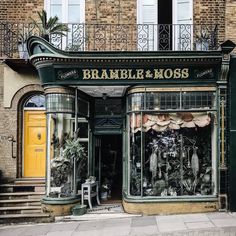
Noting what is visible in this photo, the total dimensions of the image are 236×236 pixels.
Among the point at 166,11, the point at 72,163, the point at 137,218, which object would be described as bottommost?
the point at 137,218

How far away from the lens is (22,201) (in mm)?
12234

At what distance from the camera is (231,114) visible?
38.5 ft

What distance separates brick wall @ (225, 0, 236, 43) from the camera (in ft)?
40.0

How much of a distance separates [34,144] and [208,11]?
22.5ft

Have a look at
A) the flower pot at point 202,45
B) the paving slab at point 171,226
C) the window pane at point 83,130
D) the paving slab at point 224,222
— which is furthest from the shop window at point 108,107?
the paving slab at point 224,222

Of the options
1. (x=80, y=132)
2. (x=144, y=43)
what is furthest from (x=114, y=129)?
(x=144, y=43)

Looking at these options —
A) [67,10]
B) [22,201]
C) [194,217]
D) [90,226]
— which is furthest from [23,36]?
[194,217]

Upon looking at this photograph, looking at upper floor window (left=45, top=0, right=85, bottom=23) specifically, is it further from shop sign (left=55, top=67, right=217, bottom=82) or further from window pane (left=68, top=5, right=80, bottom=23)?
shop sign (left=55, top=67, right=217, bottom=82)

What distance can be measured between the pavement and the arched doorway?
2489mm

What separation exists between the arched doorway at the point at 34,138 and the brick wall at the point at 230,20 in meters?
6.09

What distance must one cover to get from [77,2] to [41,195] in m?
6.09

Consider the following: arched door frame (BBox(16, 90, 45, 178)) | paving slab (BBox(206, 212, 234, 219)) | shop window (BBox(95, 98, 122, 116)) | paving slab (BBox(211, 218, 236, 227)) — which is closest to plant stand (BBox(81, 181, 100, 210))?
arched door frame (BBox(16, 90, 45, 178))

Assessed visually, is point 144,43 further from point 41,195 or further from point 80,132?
point 41,195

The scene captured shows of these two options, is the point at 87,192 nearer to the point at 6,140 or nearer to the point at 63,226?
the point at 63,226
